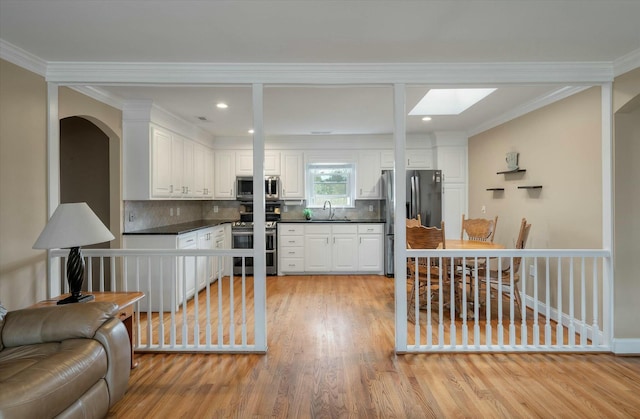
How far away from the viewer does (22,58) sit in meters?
2.52

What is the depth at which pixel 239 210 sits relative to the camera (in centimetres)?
627

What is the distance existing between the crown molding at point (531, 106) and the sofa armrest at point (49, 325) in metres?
4.37

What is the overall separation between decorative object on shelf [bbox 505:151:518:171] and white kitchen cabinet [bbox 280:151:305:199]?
315cm

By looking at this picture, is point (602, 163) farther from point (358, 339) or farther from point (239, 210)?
point (239, 210)

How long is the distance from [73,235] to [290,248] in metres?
3.66

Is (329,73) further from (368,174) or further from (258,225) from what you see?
(368,174)

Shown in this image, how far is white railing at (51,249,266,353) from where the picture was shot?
2.78 m

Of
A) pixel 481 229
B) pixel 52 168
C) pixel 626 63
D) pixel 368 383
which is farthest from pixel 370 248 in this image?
pixel 52 168

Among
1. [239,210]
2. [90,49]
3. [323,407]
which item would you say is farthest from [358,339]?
[239,210]

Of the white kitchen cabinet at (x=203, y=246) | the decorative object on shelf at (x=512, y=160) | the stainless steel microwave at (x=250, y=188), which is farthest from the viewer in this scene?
the stainless steel microwave at (x=250, y=188)

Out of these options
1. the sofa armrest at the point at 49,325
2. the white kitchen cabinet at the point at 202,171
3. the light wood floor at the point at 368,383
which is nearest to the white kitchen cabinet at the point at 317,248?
the white kitchen cabinet at the point at 202,171

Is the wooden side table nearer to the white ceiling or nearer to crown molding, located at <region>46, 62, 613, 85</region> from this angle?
crown molding, located at <region>46, 62, 613, 85</region>

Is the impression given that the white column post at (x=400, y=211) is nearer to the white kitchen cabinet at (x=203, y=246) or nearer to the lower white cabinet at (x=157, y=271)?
the lower white cabinet at (x=157, y=271)

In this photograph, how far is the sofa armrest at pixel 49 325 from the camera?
1870 millimetres
